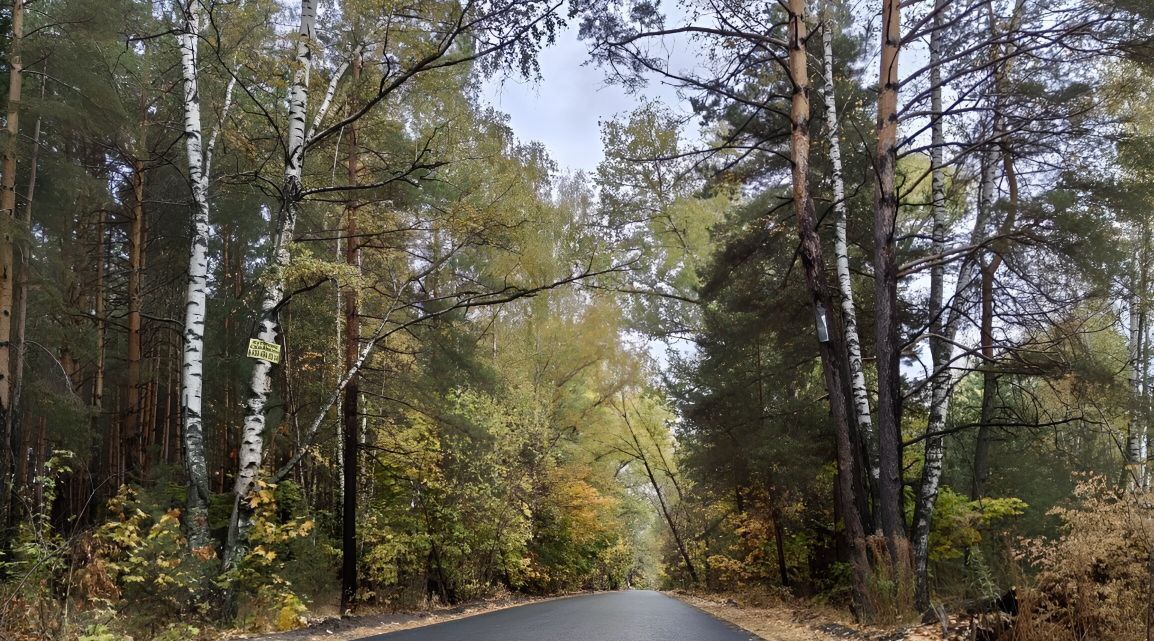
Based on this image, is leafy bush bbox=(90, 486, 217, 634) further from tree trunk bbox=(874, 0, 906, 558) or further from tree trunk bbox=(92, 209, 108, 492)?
tree trunk bbox=(92, 209, 108, 492)

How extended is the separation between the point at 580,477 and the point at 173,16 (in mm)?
16407

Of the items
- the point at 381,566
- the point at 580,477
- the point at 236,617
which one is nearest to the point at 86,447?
the point at 381,566

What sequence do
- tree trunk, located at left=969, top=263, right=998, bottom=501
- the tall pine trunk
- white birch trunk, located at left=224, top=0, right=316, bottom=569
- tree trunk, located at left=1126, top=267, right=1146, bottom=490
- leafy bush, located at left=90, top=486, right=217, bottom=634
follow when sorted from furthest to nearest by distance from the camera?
the tall pine trunk, tree trunk, located at left=1126, top=267, right=1146, bottom=490, tree trunk, located at left=969, top=263, right=998, bottom=501, white birch trunk, located at left=224, top=0, right=316, bottom=569, leafy bush, located at left=90, top=486, right=217, bottom=634

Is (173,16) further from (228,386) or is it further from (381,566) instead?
(381,566)

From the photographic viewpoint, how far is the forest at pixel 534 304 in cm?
892

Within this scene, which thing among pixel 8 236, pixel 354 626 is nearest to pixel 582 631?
pixel 354 626

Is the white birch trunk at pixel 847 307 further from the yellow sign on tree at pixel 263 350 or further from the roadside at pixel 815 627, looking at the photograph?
the yellow sign on tree at pixel 263 350

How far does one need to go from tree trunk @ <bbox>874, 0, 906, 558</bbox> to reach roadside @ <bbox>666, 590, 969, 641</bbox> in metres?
1.26

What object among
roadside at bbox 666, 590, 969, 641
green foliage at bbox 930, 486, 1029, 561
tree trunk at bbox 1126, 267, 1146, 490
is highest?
tree trunk at bbox 1126, 267, 1146, 490

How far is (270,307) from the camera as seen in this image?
10.0 m

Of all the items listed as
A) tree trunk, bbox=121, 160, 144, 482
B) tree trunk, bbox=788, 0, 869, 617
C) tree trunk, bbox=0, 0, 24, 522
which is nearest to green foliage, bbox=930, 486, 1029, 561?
tree trunk, bbox=788, 0, 869, 617

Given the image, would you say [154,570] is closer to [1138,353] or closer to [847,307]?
[847,307]

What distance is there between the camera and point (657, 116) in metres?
14.8

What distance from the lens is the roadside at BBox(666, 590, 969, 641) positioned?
7.36 metres
